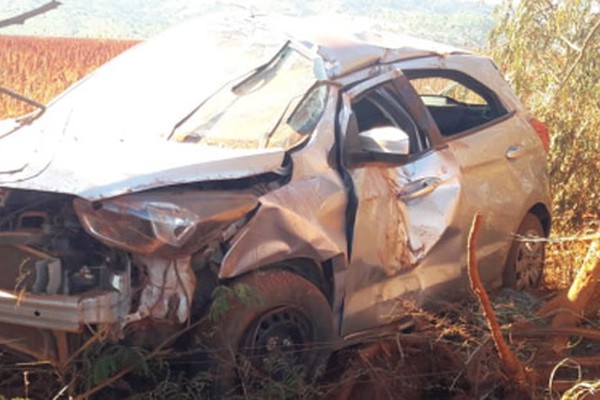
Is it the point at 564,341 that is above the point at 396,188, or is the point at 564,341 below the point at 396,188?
below

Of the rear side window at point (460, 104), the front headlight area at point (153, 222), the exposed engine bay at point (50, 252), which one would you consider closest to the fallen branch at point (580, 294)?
the rear side window at point (460, 104)

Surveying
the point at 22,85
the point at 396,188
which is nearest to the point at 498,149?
the point at 396,188

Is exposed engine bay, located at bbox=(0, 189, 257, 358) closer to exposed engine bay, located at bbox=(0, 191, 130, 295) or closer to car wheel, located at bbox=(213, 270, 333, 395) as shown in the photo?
exposed engine bay, located at bbox=(0, 191, 130, 295)

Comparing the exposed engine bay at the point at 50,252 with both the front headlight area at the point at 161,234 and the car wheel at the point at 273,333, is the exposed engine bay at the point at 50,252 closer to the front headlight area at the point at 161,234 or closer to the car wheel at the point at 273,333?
the front headlight area at the point at 161,234

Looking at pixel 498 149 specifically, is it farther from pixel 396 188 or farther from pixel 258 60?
pixel 258 60

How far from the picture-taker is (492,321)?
405 cm

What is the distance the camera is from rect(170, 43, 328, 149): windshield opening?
184 inches

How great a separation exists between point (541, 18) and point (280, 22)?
6489mm

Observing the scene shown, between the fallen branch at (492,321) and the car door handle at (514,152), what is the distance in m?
2.02

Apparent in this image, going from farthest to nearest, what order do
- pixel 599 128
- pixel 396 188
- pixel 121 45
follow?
1. pixel 121 45
2. pixel 599 128
3. pixel 396 188

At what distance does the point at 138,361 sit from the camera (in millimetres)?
3838

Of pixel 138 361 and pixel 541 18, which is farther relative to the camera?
pixel 541 18

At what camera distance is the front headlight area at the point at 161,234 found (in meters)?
3.83

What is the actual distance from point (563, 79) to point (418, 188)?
5.77 m
